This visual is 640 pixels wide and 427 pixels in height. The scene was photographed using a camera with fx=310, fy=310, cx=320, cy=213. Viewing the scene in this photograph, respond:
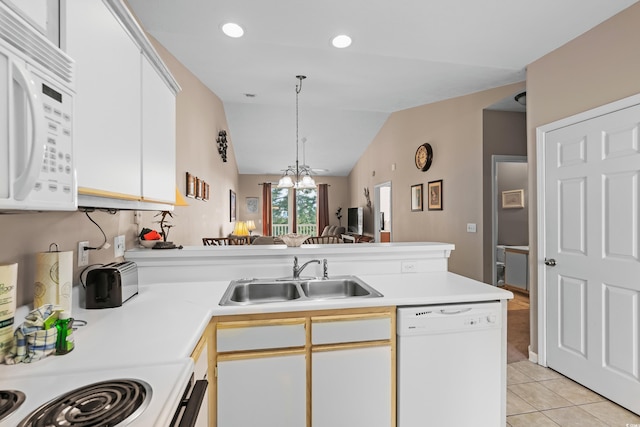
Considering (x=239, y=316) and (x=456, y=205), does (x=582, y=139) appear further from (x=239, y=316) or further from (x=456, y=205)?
(x=239, y=316)

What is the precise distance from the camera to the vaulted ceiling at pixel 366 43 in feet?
6.76

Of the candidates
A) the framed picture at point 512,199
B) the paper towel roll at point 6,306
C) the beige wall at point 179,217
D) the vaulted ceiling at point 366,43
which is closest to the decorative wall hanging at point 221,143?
the beige wall at point 179,217

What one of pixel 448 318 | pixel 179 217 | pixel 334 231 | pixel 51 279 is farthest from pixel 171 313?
pixel 334 231

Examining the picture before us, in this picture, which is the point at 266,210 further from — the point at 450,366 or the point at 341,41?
the point at 450,366

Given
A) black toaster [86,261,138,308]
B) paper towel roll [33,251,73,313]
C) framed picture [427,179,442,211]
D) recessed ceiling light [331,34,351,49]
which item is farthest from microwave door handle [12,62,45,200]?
framed picture [427,179,442,211]

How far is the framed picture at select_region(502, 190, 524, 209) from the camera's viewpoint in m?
5.09

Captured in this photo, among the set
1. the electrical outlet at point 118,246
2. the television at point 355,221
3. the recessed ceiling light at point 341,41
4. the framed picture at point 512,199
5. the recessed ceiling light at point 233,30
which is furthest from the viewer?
the television at point 355,221

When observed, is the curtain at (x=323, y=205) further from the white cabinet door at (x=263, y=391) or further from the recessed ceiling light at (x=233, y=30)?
the white cabinet door at (x=263, y=391)

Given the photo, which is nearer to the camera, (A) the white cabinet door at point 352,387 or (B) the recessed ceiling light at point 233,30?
(A) the white cabinet door at point 352,387

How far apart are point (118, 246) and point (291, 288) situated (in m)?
1.05

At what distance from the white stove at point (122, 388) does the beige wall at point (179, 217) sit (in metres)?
0.50

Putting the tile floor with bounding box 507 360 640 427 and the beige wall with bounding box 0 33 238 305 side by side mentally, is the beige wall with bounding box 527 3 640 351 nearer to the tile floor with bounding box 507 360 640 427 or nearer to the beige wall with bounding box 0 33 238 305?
the tile floor with bounding box 507 360 640 427

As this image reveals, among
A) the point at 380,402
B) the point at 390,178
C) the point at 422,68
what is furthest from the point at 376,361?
the point at 390,178

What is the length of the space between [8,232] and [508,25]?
303cm
